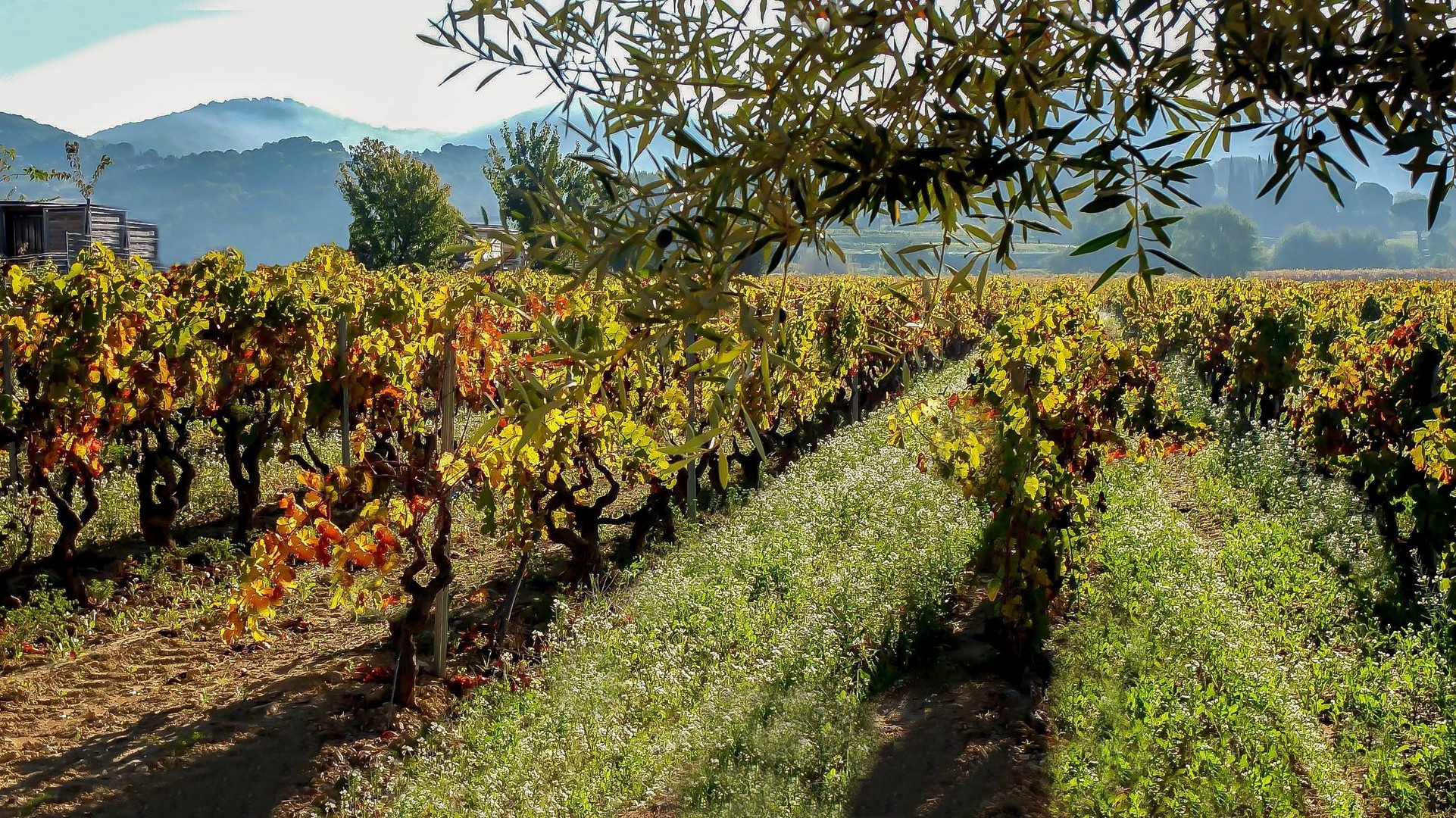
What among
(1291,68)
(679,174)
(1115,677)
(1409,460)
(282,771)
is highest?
(1291,68)

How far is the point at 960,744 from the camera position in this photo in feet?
17.4

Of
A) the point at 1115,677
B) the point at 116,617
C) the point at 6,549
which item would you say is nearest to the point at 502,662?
the point at 116,617

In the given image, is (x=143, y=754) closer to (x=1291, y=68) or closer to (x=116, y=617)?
(x=116, y=617)

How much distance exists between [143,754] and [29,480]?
12.3 feet

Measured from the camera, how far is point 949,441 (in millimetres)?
6500

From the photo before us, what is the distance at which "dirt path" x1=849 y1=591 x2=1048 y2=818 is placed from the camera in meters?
4.74

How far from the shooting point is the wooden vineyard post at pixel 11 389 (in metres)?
9.05

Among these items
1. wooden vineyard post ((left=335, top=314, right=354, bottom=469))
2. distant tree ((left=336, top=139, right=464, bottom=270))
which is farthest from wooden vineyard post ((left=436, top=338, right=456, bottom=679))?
distant tree ((left=336, top=139, right=464, bottom=270))

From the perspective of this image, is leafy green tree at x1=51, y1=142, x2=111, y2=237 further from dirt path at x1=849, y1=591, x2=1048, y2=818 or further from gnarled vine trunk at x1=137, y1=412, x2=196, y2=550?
dirt path at x1=849, y1=591, x2=1048, y2=818

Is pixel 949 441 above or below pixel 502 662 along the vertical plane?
above

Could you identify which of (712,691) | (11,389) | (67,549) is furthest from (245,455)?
(712,691)

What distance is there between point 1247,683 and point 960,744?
4.78 feet

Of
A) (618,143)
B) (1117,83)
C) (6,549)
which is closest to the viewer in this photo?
(1117,83)

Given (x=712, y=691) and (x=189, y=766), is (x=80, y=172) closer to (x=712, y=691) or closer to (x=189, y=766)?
(x=189, y=766)
